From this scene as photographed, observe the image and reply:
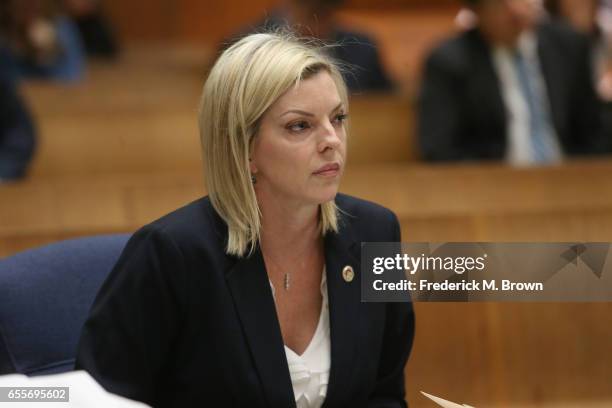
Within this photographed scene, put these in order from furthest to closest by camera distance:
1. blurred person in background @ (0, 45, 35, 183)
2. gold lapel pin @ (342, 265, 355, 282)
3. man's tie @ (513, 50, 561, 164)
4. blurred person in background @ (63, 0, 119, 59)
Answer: blurred person in background @ (63, 0, 119, 59) → man's tie @ (513, 50, 561, 164) → blurred person in background @ (0, 45, 35, 183) → gold lapel pin @ (342, 265, 355, 282)

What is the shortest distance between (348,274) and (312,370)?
0.56ft

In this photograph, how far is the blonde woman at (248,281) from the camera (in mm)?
1547

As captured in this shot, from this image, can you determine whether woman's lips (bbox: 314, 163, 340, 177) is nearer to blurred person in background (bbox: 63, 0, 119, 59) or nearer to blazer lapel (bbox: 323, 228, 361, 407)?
blazer lapel (bbox: 323, 228, 361, 407)

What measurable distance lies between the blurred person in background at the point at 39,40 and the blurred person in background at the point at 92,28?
982 mm

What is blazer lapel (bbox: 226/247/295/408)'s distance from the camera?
157 centimetres

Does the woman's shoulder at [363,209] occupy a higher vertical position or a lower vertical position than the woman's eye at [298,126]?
lower

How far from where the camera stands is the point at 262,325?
1598 mm

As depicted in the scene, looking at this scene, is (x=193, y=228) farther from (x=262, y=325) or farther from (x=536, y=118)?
(x=536, y=118)

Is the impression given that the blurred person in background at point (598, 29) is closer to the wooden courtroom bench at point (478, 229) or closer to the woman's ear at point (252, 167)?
the wooden courtroom bench at point (478, 229)

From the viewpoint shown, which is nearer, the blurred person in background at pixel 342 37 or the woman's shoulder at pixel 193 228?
the woman's shoulder at pixel 193 228

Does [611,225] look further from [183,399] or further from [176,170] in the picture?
[176,170]

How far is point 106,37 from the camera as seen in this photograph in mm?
6684

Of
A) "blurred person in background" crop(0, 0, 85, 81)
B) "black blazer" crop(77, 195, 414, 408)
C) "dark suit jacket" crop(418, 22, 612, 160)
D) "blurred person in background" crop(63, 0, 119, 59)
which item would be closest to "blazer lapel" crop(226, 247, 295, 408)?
"black blazer" crop(77, 195, 414, 408)

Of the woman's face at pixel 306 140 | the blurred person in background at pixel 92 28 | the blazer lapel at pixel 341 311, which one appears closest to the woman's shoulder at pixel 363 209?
the blazer lapel at pixel 341 311
